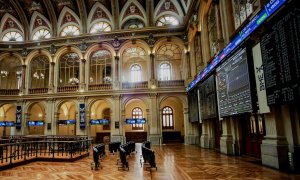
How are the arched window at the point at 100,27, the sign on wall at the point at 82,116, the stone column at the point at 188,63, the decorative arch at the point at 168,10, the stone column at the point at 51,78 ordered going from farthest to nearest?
the arched window at the point at 100,27 < the stone column at the point at 51,78 < the decorative arch at the point at 168,10 < the sign on wall at the point at 82,116 < the stone column at the point at 188,63

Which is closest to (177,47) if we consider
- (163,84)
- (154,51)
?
(154,51)

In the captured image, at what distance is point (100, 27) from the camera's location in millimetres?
20141

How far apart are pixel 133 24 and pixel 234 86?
1447 centimetres

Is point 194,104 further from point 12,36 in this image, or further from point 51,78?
point 12,36

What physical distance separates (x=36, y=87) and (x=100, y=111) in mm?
6940

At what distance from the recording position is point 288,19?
5.05 m

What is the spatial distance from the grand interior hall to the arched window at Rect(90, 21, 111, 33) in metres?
0.10

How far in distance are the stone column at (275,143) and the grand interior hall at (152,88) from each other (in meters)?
0.03

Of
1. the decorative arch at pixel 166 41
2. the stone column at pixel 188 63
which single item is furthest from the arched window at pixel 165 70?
the stone column at pixel 188 63

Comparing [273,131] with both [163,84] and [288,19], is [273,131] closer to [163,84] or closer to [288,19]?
[288,19]

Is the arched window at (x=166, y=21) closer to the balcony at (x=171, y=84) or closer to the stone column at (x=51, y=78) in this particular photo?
the balcony at (x=171, y=84)

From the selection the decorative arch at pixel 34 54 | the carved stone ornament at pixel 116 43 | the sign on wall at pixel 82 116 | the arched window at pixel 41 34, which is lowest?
the sign on wall at pixel 82 116

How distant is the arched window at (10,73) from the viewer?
20.9 meters

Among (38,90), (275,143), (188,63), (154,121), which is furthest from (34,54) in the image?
(275,143)
